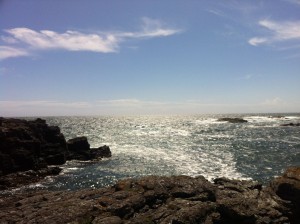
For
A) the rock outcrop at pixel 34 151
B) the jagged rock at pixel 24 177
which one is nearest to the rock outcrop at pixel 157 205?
the jagged rock at pixel 24 177

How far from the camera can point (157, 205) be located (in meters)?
19.4

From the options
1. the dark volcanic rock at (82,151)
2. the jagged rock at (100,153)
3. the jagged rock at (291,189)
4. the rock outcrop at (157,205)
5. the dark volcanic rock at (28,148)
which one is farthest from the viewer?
the jagged rock at (100,153)

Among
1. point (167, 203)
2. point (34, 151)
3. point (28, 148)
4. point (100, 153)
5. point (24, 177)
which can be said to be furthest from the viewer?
point (100, 153)

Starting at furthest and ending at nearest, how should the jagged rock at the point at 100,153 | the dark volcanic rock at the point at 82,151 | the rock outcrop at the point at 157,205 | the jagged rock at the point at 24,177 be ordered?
1. the jagged rock at the point at 100,153
2. the dark volcanic rock at the point at 82,151
3. the jagged rock at the point at 24,177
4. the rock outcrop at the point at 157,205

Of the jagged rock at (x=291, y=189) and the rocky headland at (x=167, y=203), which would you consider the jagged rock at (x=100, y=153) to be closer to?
the rocky headland at (x=167, y=203)

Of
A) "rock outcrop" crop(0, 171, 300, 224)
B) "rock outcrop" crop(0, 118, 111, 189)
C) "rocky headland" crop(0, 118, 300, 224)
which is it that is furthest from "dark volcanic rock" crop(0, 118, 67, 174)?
A: "rock outcrop" crop(0, 171, 300, 224)

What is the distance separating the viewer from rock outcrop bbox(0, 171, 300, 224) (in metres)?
17.5

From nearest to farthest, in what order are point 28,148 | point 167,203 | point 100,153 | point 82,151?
point 167,203, point 28,148, point 82,151, point 100,153

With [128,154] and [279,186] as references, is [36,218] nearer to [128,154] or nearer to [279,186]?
[279,186]

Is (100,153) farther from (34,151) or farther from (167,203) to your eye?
(167,203)

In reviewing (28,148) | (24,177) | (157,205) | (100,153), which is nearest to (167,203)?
(157,205)

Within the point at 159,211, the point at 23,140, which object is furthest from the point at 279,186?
the point at 23,140

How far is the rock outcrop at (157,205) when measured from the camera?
17.5 m

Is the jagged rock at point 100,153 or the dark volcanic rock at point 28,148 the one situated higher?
the dark volcanic rock at point 28,148
